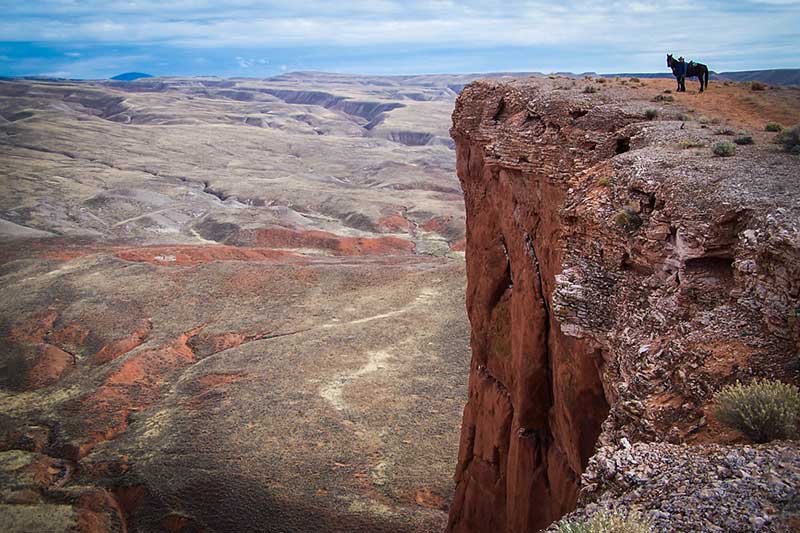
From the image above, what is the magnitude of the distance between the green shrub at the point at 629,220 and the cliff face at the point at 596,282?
24mm

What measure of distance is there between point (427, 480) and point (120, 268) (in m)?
40.0

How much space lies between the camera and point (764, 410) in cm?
713

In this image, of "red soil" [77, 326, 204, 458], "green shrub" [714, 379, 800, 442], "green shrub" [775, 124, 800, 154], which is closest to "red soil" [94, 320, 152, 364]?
"red soil" [77, 326, 204, 458]

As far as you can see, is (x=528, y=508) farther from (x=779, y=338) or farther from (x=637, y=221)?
(x=779, y=338)

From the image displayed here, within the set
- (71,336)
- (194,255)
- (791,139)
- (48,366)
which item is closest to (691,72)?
(791,139)

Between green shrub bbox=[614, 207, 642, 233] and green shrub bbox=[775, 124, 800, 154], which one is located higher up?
green shrub bbox=[775, 124, 800, 154]

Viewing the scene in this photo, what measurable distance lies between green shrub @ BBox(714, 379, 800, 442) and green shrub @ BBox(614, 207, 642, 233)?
4066 millimetres

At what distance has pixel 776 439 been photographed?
23.5 feet

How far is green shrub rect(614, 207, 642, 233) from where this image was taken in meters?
11.1

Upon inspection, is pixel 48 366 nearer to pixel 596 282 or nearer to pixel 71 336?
pixel 71 336

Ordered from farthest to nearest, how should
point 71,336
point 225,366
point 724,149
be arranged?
point 71,336 < point 225,366 < point 724,149

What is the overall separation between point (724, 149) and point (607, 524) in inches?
358

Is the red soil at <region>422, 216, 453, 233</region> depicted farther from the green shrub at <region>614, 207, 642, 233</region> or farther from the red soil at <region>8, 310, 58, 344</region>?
the green shrub at <region>614, 207, 642, 233</region>

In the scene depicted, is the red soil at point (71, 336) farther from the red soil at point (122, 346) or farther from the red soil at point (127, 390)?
the red soil at point (127, 390)
